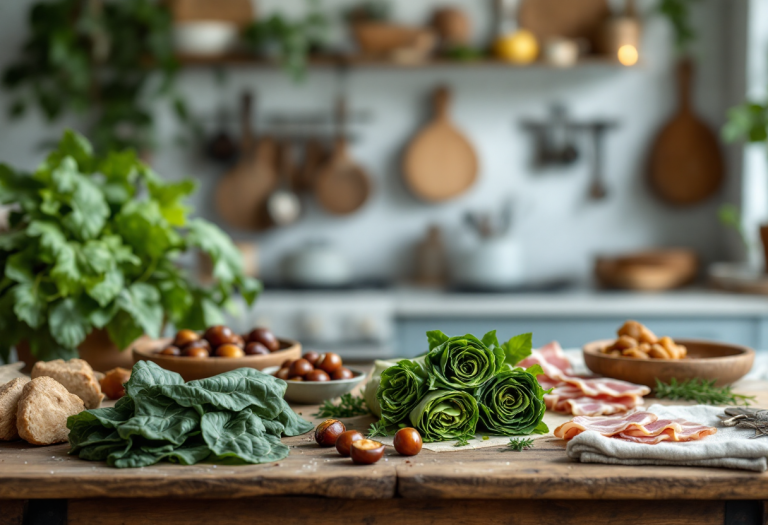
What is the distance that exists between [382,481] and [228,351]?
501mm

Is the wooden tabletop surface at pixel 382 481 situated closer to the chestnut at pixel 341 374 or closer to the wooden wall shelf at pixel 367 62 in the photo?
the chestnut at pixel 341 374

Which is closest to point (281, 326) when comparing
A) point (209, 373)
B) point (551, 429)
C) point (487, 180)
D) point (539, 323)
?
point (539, 323)

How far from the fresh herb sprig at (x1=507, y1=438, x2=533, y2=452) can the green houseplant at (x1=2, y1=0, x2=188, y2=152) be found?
2614mm

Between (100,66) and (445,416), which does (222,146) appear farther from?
(445,416)

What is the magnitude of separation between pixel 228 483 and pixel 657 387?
82 centimetres

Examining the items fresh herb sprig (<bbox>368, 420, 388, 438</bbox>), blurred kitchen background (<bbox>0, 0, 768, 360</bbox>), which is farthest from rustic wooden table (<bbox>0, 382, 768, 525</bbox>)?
blurred kitchen background (<bbox>0, 0, 768, 360</bbox>)

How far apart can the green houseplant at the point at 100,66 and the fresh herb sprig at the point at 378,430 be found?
2473 millimetres

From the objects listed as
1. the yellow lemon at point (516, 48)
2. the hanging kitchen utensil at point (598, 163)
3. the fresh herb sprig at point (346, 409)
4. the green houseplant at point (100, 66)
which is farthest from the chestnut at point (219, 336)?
the hanging kitchen utensil at point (598, 163)

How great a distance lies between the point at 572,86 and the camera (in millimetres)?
3605

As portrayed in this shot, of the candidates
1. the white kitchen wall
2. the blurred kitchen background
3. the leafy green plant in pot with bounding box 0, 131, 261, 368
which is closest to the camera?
the leafy green plant in pot with bounding box 0, 131, 261, 368

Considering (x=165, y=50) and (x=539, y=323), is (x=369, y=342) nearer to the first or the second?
(x=539, y=323)

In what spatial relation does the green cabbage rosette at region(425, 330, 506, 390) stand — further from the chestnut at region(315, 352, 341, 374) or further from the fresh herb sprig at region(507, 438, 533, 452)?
the chestnut at region(315, 352, 341, 374)

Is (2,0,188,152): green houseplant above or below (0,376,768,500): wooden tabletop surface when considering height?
above

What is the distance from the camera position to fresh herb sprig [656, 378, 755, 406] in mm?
1359
